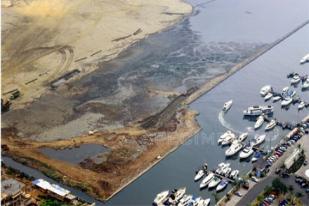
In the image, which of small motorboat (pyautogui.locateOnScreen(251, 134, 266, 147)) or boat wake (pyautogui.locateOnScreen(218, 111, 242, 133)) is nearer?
small motorboat (pyautogui.locateOnScreen(251, 134, 266, 147))

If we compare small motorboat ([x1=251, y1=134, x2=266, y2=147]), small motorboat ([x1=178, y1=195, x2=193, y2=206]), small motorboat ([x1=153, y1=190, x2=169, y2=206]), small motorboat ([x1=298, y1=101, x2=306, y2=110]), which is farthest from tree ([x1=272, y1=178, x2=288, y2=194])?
small motorboat ([x1=298, y1=101, x2=306, y2=110])

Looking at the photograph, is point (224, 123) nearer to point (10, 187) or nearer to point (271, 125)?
point (271, 125)

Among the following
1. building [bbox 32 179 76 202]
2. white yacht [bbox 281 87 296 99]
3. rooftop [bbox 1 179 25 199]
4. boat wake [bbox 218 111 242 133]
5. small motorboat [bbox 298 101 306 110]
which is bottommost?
boat wake [bbox 218 111 242 133]

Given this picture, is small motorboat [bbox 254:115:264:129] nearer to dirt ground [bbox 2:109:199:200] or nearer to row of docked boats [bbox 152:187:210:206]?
dirt ground [bbox 2:109:199:200]

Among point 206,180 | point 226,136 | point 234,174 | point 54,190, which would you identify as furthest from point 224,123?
point 54,190

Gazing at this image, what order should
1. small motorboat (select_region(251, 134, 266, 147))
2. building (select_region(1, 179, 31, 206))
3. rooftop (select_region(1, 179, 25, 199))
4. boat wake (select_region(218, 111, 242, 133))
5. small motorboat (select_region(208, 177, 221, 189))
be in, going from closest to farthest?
building (select_region(1, 179, 31, 206)) → rooftop (select_region(1, 179, 25, 199)) → small motorboat (select_region(208, 177, 221, 189)) → small motorboat (select_region(251, 134, 266, 147)) → boat wake (select_region(218, 111, 242, 133))

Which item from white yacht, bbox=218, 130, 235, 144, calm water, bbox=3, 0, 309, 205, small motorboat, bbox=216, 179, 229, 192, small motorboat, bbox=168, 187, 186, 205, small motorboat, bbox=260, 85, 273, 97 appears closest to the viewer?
small motorboat, bbox=168, 187, 186, 205

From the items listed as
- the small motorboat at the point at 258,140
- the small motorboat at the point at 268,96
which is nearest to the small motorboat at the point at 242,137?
the small motorboat at the point at 258,140

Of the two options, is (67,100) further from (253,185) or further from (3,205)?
(253,185)
